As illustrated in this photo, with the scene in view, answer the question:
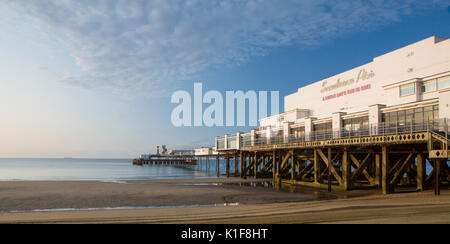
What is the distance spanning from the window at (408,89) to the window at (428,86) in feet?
2.09

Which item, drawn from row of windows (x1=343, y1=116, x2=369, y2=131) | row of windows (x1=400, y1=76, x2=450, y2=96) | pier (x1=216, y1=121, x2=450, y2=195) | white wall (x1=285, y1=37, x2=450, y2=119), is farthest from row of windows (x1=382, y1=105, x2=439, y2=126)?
row of windows (x1=400, y1=76, x2=450, y2=96)

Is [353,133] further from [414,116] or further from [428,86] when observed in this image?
[428,86]

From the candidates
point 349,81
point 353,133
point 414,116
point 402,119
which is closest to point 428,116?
point 414,116

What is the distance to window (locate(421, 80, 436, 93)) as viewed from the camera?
2428 centimetres

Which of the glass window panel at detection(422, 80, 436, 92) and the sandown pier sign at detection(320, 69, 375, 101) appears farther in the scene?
the sandown pier sign at detection(320, 69, 375, 101)

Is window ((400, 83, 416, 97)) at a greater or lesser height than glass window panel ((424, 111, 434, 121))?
greater

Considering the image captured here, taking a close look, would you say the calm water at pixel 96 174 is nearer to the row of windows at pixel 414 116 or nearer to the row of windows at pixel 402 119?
the row of windows at pixel 402 119

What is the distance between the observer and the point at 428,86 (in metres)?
24.8

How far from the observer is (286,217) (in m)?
12.2

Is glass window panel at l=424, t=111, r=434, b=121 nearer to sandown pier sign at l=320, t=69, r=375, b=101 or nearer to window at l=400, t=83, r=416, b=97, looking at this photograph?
window at l=400, t=83, r=416, b=97

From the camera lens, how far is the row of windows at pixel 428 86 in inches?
922

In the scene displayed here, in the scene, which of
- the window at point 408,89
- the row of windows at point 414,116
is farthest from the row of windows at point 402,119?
the window at point 408,89

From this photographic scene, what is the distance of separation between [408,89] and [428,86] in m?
1.56
